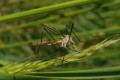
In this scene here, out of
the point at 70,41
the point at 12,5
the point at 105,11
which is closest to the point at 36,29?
the point at 12,5

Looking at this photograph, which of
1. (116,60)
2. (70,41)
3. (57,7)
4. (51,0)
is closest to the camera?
(57,7)

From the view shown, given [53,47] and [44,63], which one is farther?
[53,47]

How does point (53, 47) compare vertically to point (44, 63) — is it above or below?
above

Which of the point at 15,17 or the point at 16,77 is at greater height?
the point at 15,17

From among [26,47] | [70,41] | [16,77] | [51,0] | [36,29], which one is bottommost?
[16,77]

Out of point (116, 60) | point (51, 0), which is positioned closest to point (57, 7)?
point (51, 0)

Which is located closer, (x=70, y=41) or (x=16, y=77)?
(x=16, y=77)

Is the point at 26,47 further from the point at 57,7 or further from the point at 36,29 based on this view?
the point at 57,7

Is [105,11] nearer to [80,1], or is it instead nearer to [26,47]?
[26,47]

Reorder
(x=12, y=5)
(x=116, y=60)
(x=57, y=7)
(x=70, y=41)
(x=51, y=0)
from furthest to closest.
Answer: (x=116, y=60) < (x=12, y=5) < (x=51, y=0) < (x=70, y=41) < (x=57, y=7)
